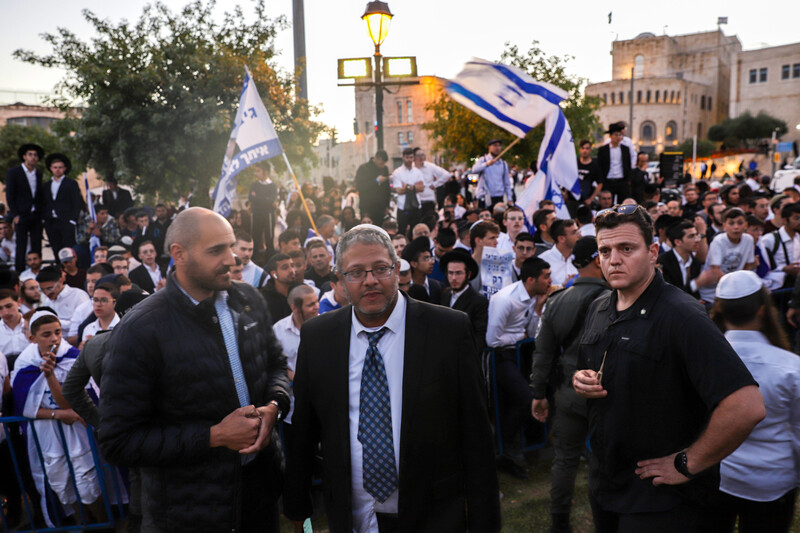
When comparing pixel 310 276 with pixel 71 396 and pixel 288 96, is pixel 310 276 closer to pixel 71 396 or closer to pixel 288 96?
pixel 71 396

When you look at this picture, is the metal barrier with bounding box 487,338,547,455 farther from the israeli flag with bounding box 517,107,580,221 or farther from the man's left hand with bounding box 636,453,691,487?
the israeli flag with bounding box 517,107,580,221

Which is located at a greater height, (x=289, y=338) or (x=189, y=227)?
(x=189, y=227)

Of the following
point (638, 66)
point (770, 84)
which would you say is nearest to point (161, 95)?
point (770, 84)

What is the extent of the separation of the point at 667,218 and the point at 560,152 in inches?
78.9

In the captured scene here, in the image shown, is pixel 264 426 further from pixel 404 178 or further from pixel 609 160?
pixel 609 160

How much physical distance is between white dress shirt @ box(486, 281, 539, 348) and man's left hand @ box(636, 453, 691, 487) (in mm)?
3244

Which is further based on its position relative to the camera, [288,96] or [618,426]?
[288,96]

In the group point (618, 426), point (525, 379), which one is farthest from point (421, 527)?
point (525, 379)

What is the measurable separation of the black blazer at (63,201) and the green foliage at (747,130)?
74621 millimetres

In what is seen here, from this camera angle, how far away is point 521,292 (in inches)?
231

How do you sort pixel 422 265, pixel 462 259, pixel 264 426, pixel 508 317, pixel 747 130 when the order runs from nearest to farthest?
1. pixel 264 426
2. pixel 508 317
3. pixel 462 259
4. pixel 422 265
5. pixel 747 130

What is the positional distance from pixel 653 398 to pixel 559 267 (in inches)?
186

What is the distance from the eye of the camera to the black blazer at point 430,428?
8.28ft

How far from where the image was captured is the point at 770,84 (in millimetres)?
75750
